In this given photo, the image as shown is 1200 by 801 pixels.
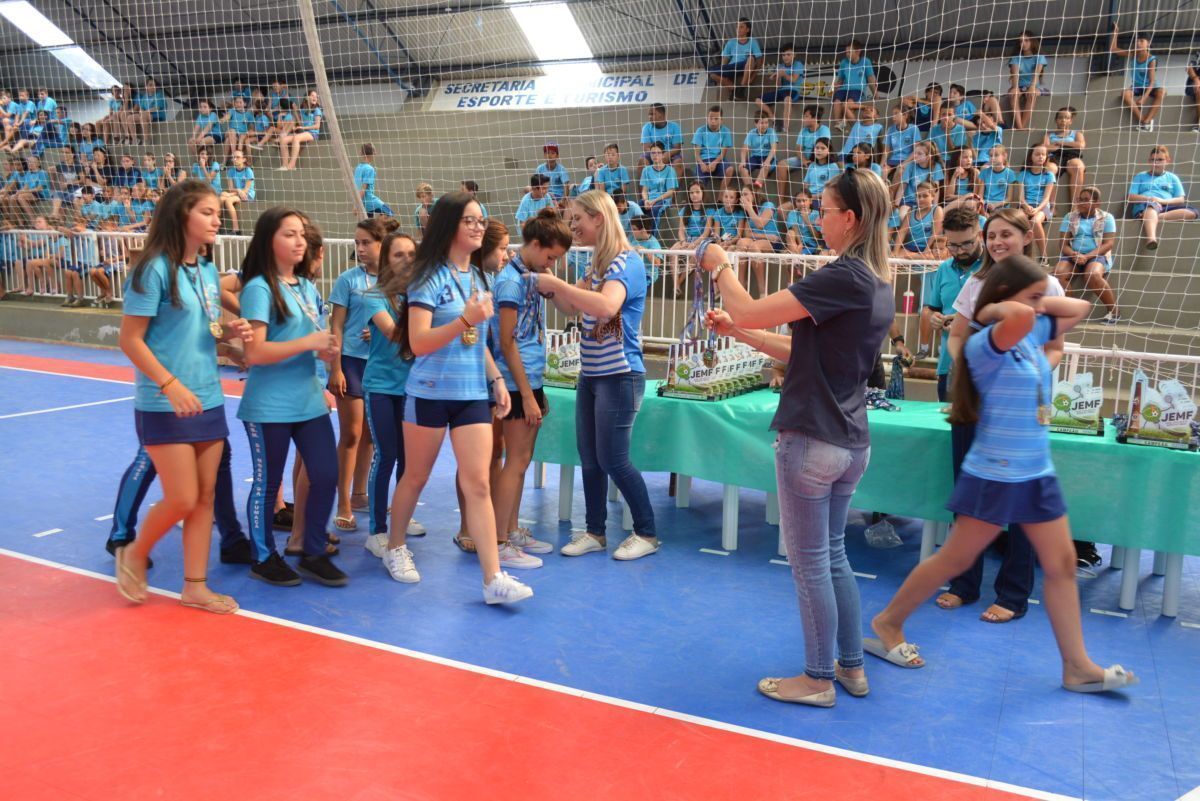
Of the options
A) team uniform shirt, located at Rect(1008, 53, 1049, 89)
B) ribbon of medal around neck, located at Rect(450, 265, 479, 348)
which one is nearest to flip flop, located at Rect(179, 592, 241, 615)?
ribbon of medal around neck, located at Rect(450, 265, 479, 348)

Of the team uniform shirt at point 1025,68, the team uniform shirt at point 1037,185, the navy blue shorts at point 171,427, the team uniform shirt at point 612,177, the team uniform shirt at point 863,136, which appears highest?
the team uniform shirt at point 1025,68

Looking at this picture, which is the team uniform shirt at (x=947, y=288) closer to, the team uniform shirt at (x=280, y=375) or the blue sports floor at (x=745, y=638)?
the blue sports floor at (x=745, y=638)

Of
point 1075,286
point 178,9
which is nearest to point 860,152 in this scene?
point 1075,286

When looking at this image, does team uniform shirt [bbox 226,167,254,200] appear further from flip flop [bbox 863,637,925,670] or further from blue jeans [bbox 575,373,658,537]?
flip flop [bbox 863,637,925,670]

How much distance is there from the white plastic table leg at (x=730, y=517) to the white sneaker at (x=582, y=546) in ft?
2.06

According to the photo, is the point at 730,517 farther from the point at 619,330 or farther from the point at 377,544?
the point at 377,544

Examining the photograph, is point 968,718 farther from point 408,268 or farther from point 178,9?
point 178,9

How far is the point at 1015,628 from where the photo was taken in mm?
3834

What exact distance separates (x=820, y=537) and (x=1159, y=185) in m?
7.21

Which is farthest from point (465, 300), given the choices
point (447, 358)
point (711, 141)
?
point (711, 141)

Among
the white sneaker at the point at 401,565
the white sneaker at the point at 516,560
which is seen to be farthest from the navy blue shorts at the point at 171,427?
the white sneaker at the point at 516,560

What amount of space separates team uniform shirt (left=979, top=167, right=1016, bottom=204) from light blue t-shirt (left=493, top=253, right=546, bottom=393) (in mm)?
4900

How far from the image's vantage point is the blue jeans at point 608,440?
438 cm

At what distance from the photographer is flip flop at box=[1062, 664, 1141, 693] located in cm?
324
